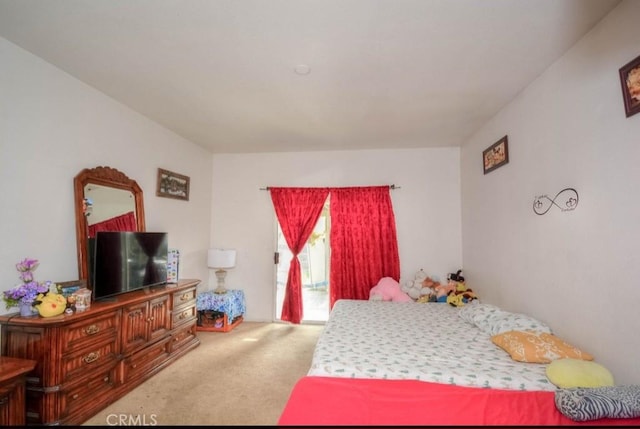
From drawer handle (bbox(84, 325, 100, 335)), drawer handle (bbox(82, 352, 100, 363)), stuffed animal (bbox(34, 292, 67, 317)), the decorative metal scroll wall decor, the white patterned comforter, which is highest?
→ the decorative metal scroll wall decor

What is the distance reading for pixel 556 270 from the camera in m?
2.17

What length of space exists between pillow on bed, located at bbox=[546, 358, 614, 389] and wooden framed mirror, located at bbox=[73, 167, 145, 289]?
333cm

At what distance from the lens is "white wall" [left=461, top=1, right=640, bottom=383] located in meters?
1.60

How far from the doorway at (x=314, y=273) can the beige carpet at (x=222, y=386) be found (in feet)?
2.43

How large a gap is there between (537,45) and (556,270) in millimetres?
1580

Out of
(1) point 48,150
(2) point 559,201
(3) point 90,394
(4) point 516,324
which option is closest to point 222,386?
(3) point 90,394

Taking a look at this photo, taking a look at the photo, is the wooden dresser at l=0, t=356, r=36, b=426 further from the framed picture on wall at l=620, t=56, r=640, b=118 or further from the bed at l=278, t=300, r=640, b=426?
the framed picture on wall at l=620, t=56, r=640, b=118

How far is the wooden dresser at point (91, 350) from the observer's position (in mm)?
1883

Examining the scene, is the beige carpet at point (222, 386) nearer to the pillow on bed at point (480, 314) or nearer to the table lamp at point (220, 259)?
the table lamp at point (220, 259)

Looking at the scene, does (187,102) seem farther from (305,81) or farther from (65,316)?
(65,316)

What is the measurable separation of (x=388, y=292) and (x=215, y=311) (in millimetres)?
2371

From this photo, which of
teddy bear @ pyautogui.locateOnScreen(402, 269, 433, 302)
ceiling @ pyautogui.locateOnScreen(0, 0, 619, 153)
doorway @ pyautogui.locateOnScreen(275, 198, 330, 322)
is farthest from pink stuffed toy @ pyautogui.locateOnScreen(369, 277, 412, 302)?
ceiling @ pyautogui.locateOnScreen(0, 0, 619, 153)

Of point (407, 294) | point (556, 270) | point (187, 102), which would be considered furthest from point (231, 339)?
point (556, 270)

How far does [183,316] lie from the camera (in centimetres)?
330
